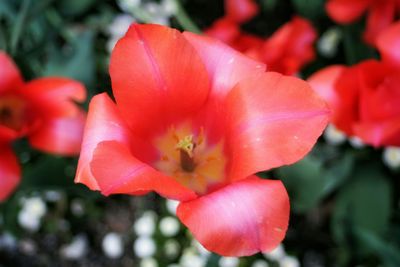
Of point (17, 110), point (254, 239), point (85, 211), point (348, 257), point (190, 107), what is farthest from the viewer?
point (85, 211)

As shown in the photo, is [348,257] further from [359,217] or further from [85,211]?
[85,211]

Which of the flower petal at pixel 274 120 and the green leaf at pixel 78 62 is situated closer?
the flower petal at pixel 274 120

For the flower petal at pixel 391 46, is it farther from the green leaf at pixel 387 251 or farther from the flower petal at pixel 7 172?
the flower petal at pixel 7 172

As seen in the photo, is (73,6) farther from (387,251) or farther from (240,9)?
(387,251)

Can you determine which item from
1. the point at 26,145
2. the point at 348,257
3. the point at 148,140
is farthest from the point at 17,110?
the point at 348,257

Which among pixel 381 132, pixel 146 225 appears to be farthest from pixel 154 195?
pixel 381 132

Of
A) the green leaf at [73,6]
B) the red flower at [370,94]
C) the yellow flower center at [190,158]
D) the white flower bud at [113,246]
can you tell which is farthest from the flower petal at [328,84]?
the white flower bud at [113,246]

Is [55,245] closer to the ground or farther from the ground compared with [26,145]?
closer to the ground
